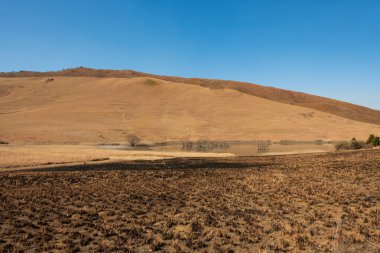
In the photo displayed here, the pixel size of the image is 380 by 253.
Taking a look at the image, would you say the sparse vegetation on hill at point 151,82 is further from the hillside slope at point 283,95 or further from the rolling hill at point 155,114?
the hillside slope at point 283,95

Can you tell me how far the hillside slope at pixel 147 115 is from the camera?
72.8 metres

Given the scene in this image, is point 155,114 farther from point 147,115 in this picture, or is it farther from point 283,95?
point 283,95

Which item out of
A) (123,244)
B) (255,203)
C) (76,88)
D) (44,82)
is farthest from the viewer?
(44,82)

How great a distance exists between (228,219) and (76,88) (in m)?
121

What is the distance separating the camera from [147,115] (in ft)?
299

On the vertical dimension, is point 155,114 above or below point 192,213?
above

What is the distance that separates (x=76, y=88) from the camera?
12456 centimetres

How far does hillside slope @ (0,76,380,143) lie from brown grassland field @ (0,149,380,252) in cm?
4884

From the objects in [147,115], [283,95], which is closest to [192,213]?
[147,115]

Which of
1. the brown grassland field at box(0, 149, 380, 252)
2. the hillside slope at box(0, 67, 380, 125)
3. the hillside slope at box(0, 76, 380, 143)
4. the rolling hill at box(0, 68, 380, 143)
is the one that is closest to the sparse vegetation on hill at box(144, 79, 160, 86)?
the hillside slope at box(0, 76, 380, 143)

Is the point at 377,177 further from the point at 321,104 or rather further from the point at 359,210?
the point at 321,104

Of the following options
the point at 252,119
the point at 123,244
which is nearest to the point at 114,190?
the point at 123,244

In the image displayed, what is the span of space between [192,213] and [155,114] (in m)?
80.8

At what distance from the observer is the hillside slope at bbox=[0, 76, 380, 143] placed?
72.8 metres
